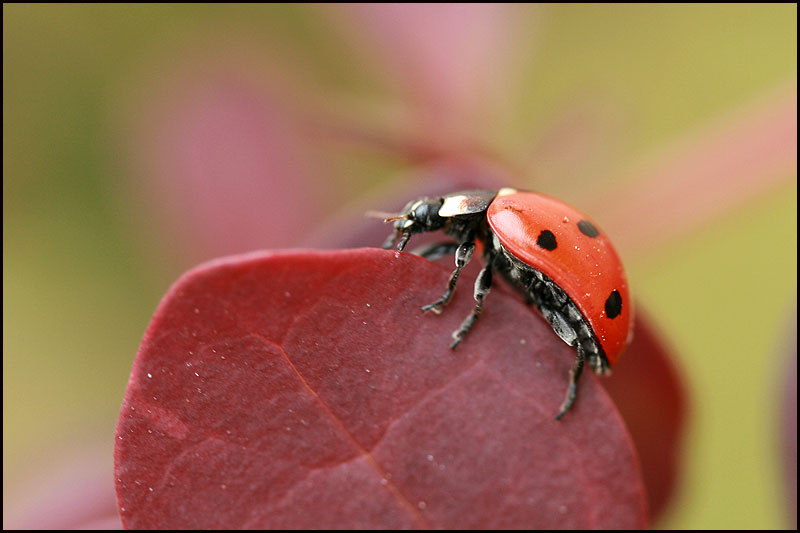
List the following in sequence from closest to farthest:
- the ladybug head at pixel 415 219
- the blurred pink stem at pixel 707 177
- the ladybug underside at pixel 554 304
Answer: the ladybug underside at pixel 554 304
the ladybug head at pixel 415 219
the blurred pink stem at pixel 707 177

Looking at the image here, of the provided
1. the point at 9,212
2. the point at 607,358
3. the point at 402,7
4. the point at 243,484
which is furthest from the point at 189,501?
the point at 9,212

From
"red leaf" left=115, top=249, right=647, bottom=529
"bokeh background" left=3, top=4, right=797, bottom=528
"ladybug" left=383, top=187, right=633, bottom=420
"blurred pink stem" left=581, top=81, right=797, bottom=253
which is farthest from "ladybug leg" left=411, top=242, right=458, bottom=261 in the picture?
"blurred pink stem" left=581, top=81, right=797, bottom=253

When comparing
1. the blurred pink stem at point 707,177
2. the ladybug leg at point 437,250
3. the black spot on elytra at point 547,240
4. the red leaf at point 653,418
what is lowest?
the red leaf at point 653,418

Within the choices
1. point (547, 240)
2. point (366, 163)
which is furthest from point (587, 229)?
point (366, 163)

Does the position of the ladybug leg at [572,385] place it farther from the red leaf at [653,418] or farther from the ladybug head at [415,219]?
the ladybug head at [415,219]

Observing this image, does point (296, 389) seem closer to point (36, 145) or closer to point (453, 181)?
point (453, 181)

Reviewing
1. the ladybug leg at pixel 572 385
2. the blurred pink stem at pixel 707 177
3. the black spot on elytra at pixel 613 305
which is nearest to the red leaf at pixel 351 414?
the ladybug leg at pixel 572 385

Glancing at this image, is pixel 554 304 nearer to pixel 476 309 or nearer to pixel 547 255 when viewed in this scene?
pixel 547 255

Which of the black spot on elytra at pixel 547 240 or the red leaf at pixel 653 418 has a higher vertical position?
the black spot on elytra at pixel 547 240
